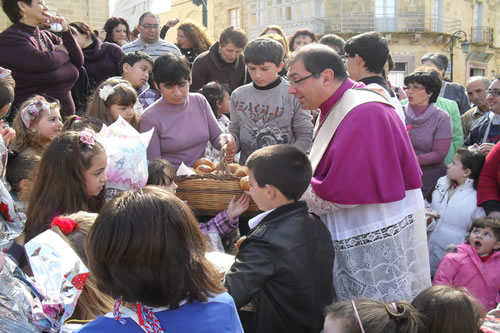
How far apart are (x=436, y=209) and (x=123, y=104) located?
10.8 ft

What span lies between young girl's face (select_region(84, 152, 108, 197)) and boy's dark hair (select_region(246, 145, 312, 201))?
928 mm

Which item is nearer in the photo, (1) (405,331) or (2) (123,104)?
(1) (405,331)

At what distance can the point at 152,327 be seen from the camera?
1568mm

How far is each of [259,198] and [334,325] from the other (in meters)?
0.83

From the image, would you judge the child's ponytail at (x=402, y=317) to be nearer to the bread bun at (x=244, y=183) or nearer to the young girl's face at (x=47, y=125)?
the bread bun at (x=244, y=183)

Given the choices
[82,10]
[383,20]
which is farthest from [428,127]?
[383,20]

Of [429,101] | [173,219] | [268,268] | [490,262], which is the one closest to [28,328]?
[173,219]

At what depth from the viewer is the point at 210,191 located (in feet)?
11.1

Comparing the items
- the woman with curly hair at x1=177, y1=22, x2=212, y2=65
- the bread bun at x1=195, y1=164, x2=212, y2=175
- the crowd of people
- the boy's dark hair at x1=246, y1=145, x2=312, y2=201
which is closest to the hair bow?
the crowd of people

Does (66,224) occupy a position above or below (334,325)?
above

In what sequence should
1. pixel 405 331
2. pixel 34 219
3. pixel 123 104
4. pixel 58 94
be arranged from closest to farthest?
pixel 405 331, pixel 34 219, pixel 123 104, pixel 58 94

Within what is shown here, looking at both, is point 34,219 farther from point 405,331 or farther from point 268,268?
point 405,331

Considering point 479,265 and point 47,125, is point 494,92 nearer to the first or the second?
point 479,265

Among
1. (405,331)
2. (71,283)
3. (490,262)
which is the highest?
(71,283)
